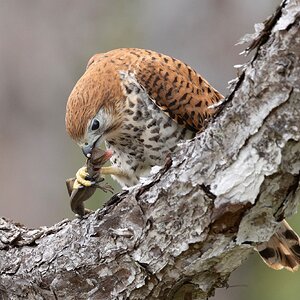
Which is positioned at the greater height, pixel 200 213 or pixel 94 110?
pixel 94 110

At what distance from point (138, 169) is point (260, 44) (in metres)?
2.32

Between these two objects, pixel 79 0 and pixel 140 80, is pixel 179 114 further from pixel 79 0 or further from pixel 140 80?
pixel 79 0

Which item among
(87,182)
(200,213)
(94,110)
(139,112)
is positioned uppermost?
(94,110)

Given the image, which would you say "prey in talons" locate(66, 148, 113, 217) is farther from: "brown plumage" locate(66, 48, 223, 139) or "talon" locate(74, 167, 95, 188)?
"brown plumage" locate(66, 48, 223, 139)

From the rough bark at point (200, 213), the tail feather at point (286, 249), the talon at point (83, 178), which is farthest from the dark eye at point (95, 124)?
the tail feather at point (286, 249)

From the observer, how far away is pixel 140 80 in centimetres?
543

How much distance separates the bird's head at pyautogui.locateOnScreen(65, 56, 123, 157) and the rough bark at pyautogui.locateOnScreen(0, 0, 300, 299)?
90 centimetres

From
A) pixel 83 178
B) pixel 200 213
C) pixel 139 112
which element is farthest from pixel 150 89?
pixel 200 213

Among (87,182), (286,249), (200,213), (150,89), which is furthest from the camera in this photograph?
(150,89)

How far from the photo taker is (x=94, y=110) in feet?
17.7

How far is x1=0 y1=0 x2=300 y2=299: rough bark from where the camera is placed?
332 cm

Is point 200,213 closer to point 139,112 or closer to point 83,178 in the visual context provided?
→ point 83,178

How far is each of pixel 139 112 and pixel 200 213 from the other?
179 centimetres

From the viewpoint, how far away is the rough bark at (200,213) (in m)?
3.32
